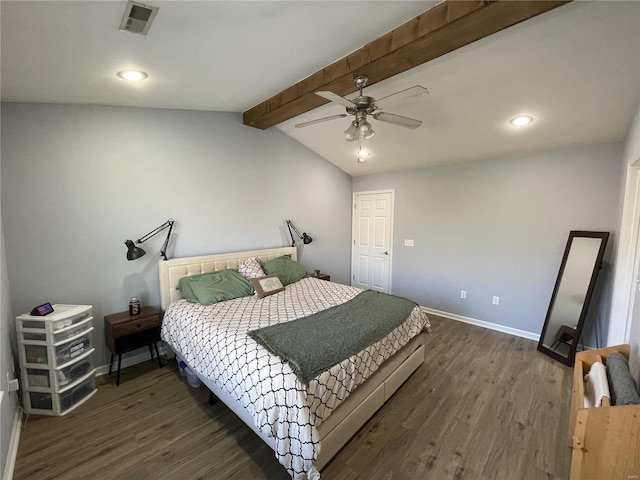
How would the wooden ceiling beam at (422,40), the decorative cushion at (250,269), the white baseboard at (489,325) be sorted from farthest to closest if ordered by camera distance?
1. the white baseboard at (489,325)
2. the decorative cushion at (250,269)
3. the wooden ceiling beam at (422,40)

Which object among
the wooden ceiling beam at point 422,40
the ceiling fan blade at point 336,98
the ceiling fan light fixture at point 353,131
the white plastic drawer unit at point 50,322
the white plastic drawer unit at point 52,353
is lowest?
the white plastic drawer unit at point 52,353

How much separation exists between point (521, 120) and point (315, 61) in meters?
2.14

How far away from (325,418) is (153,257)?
248cm

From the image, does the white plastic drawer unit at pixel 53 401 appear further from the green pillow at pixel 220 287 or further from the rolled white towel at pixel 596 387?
the rolled white towel at pixel 596 387

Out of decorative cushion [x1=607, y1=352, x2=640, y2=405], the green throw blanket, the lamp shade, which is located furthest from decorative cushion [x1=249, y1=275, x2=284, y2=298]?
decorative cushion [x1=607, y1=352, x2=640, y2=405]

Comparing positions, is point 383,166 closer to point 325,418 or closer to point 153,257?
point 153,257

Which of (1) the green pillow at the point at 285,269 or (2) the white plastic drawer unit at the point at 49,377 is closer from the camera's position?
(2) the white plastic drawer unit at the point at 49,377

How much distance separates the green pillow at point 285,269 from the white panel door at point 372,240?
174 centimetres

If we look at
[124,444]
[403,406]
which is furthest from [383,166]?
[124,444]

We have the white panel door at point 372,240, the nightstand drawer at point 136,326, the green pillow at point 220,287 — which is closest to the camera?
the nightstand drawer at point 136,326

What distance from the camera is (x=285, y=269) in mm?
3727

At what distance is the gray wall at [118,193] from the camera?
2.36 m

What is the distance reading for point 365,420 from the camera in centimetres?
208

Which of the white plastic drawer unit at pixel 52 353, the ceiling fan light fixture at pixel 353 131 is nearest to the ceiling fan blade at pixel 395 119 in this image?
the ceiling fan light fixture at pixel 353 131
